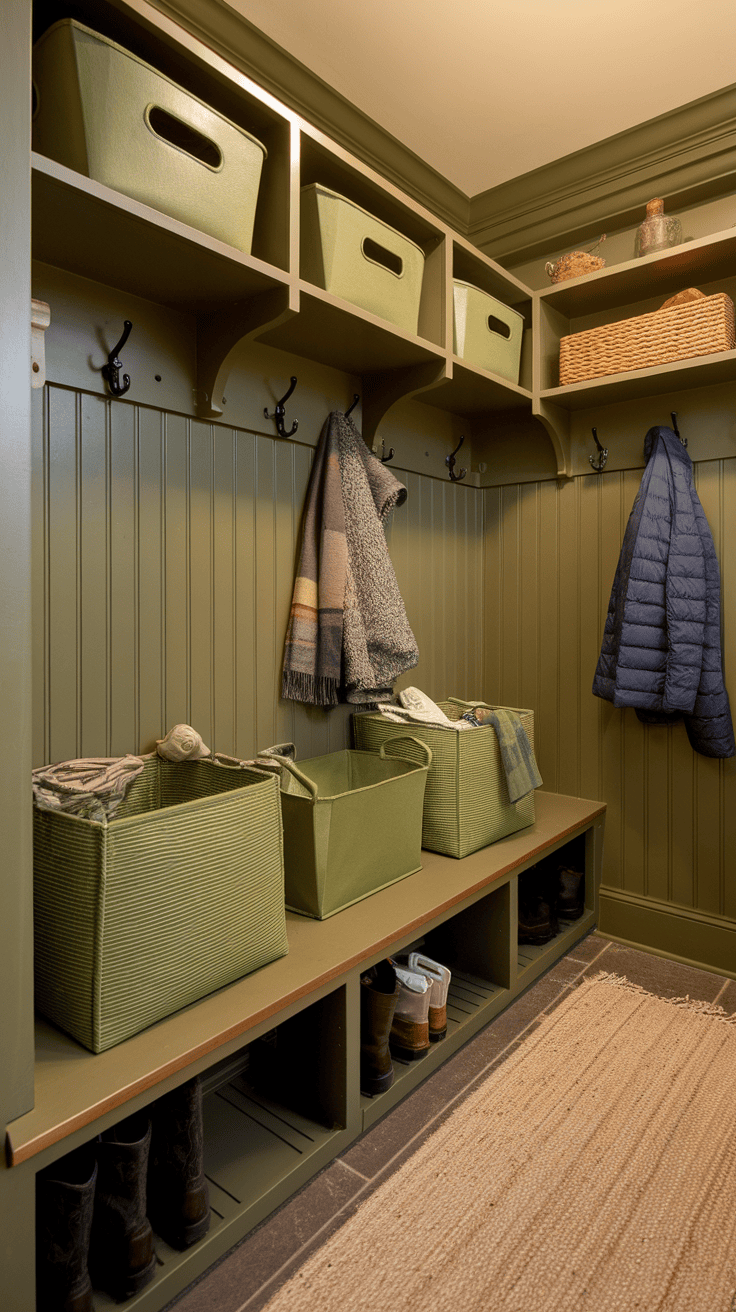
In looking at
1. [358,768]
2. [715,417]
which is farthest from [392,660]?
[715,417]

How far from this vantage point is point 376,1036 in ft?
5.05

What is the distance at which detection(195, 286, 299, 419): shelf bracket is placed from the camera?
4.88ft

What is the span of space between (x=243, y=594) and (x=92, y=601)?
404mm

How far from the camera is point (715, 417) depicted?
7.19 feet

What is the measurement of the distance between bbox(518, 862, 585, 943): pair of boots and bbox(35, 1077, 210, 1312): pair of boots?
4.22 ft

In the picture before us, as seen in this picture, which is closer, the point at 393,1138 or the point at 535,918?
the point at 393,1138

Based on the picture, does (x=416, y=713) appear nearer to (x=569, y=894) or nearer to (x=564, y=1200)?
(x=569, y=894)

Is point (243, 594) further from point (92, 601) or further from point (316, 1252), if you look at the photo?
point (316, 1252)

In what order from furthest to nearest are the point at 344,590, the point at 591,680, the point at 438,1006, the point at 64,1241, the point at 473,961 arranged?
the point at 591,680 < the point at 473,961 < the point at 344,590 < the point at 438,1006 < the point at 64,1241

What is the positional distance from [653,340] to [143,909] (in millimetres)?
1994

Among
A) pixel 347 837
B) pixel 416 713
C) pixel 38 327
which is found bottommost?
pixel 347 837

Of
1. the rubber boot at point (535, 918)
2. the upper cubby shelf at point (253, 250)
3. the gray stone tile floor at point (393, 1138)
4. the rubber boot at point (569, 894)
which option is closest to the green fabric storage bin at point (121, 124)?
the upper cubby shelf at point (253, 250)

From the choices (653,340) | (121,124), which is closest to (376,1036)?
(121,124)

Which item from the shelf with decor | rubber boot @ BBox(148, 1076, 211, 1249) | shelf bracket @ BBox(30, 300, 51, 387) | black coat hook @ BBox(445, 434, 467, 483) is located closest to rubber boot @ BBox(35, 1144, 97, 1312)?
rubber boot @ BBox(148, 1076, 211, 1249)
